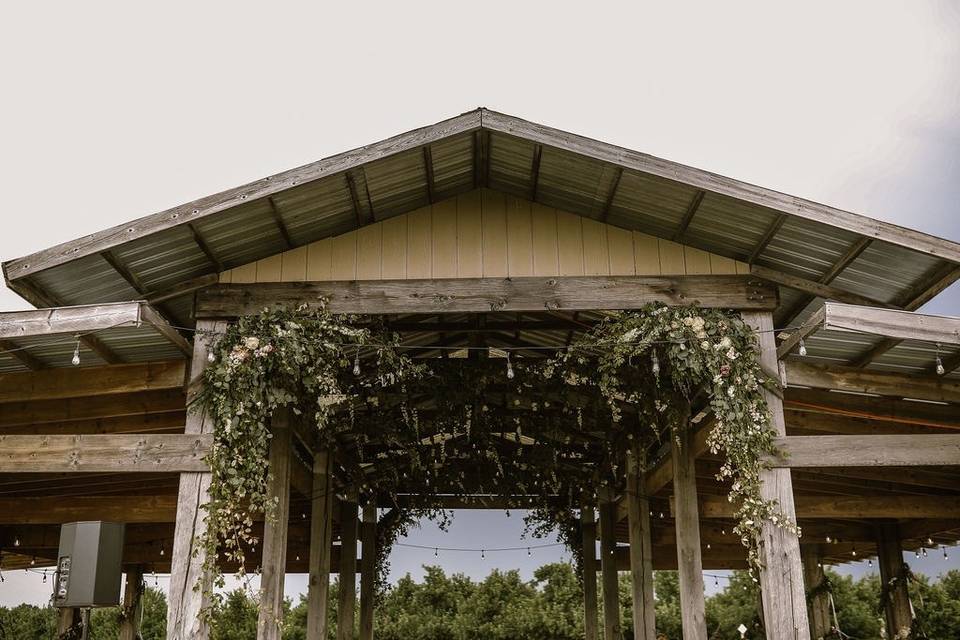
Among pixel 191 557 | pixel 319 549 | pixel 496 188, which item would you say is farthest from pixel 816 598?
pixel 191 557

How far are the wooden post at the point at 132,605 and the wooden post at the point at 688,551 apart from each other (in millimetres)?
9387

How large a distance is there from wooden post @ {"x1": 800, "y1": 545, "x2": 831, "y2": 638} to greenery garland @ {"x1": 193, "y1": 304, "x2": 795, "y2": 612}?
4700mm

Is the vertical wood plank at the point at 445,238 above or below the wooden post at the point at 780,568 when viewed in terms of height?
above

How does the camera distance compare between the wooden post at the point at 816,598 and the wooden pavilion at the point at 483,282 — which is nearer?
the wooden pavilion at the point at 483,282

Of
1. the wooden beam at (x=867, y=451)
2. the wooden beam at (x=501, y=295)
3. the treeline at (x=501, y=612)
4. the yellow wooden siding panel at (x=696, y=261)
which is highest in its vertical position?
the yellow wooden siding panel at (x=696, y=261)

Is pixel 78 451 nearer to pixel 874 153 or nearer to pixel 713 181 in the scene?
pixel 713 181

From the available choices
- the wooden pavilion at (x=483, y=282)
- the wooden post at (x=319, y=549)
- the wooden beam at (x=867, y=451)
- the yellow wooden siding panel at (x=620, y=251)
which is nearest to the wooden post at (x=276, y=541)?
the wooden pavilion at (x=483, y=282)

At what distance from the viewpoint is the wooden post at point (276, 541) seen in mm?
6266

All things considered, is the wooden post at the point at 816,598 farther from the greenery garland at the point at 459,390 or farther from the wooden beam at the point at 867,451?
the wooden beam at the point at 867,451

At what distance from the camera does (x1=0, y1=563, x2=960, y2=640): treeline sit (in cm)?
1545

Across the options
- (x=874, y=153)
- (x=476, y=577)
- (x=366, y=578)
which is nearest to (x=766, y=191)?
(x=366, y=578)

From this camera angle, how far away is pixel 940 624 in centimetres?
1350

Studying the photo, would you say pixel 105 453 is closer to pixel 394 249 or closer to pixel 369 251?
pixel 369 251

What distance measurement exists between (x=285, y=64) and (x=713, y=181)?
17.3 m
